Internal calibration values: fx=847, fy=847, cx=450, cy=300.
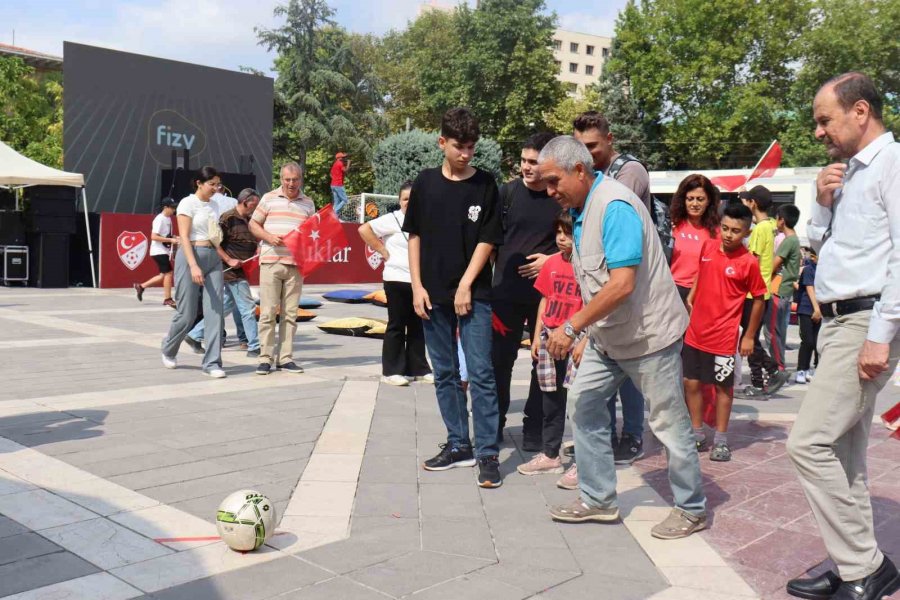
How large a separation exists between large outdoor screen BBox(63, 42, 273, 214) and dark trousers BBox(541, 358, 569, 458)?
59.8 feet

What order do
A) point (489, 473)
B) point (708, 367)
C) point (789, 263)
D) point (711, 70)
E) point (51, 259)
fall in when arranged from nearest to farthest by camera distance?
point (489, 473), point (708, 367), point (789, 263), point (51, 259), point (711, 70)

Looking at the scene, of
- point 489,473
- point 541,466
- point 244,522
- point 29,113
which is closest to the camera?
point 244,522

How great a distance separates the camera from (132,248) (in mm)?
18516

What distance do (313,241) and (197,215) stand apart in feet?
3.46

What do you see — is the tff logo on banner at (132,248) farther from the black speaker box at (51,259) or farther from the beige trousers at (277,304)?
the beige trousers at (277,304)

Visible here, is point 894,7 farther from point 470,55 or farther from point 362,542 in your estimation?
point 362,542

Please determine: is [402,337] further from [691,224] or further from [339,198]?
[339,198]

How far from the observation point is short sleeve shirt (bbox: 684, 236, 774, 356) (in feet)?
17.5

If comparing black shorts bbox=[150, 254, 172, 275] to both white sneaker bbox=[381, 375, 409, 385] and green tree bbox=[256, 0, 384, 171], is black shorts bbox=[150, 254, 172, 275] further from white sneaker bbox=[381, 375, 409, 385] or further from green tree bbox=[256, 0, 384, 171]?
green tree bbox=[256, 0, 384, 171]

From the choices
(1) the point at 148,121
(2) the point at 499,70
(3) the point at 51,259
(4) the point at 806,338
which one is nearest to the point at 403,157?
(1) the point at 148,121

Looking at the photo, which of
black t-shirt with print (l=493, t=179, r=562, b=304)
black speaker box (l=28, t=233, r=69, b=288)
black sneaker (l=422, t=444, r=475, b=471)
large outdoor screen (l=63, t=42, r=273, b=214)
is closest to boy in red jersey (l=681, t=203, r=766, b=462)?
black t-shirt with print (l=493, t=179, r=562, b=304)

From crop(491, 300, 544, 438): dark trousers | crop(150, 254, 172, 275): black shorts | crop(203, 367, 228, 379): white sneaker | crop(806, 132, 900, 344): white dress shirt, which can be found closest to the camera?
crop(806, 132, 900, 344): white dress shirt

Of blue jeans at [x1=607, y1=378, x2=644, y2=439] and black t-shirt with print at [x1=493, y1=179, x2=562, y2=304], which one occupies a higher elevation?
black t-shirt with print at [x1=493, y1=179, x2=562, y2=304]

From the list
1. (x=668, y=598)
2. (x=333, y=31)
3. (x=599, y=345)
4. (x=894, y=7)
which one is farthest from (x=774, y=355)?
(x=894, y=7)
